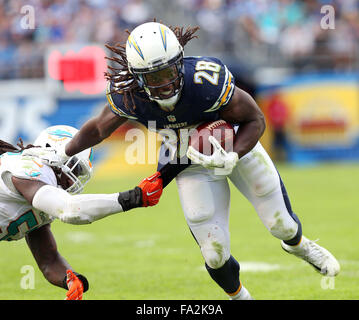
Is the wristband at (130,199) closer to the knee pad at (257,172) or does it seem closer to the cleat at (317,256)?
the knee pad at (257,172)

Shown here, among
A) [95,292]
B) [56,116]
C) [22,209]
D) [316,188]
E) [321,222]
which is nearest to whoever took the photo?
[22,209]

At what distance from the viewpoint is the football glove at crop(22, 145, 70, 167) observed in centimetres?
411

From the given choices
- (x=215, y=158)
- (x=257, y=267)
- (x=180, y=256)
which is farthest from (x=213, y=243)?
(x=180, y=256)

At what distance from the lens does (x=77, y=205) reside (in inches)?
143

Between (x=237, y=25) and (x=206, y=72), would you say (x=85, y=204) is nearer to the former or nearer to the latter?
(x=206, y=72)

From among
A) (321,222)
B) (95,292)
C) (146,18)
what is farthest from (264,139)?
(95,292)

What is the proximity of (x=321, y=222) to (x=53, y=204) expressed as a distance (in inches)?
185

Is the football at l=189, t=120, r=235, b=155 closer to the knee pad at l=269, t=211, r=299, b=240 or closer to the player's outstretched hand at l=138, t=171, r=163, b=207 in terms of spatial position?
the player's outstretched hand at l=138, t=171, r=163, b=207

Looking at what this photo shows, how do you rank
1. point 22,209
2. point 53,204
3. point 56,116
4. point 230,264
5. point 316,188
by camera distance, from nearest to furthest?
point 53,204
point 22,209
point 230,264
point 316,188
point 56,116

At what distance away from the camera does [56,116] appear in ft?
41.5

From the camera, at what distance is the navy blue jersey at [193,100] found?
3.92m

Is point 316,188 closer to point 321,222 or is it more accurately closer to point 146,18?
point 321,222

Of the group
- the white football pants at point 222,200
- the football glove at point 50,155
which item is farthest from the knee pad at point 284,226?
the football glove at point 50,155

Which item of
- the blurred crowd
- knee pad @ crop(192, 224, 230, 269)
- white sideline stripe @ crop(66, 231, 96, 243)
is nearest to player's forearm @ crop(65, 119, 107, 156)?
knee pad @ crop(192, 224, 230, 269)
